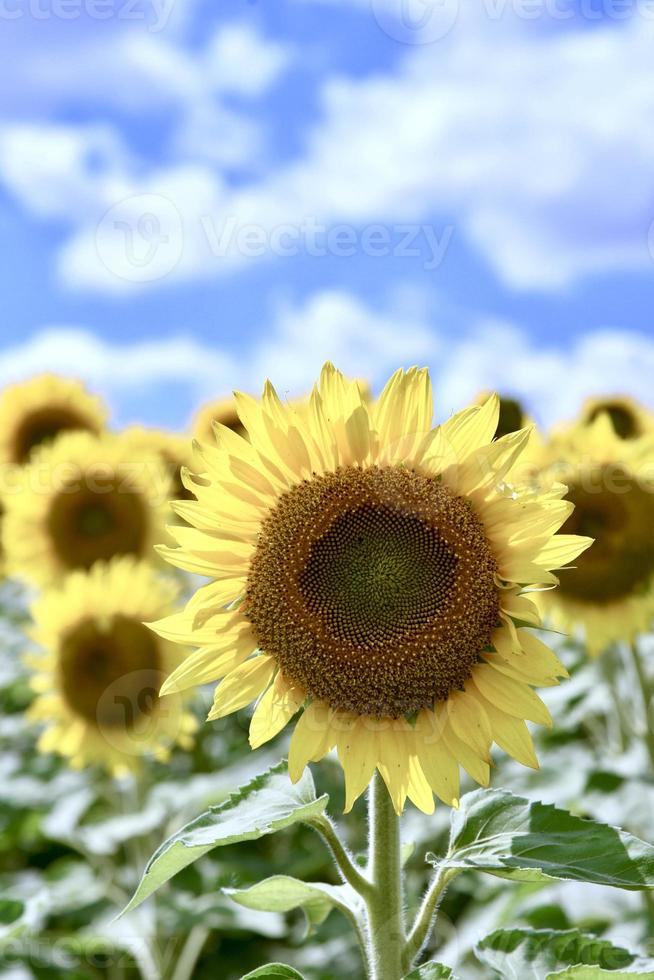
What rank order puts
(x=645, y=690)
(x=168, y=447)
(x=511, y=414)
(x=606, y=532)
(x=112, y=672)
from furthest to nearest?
(x=168, y=447), (x=511, y=414), (x=112, y=672), (x=606, y=532), (x=645, y=690)

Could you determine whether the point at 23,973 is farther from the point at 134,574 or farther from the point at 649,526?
the point at 649,526

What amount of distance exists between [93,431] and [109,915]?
382cm

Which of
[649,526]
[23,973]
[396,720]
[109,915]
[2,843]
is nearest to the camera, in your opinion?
[396,720]

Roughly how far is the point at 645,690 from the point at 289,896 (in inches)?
110

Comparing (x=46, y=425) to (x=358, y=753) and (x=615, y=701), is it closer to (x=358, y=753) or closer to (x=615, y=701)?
(x=615, y=701)

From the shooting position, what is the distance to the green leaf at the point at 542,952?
2125 millimetres

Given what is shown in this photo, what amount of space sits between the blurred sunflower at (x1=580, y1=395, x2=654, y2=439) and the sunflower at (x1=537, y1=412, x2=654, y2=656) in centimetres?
304

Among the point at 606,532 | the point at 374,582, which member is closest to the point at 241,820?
the point at 374,582

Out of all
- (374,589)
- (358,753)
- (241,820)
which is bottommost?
(241,820)

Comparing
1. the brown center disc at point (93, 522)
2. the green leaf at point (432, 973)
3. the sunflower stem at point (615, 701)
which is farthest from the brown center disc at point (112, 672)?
the green leaf at point (432, 973)

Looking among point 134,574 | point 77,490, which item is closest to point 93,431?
point 77,490

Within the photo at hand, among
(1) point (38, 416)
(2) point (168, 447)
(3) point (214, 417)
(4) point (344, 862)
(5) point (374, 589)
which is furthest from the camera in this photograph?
(1) point (38, 416)

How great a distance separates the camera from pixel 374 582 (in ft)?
7.45

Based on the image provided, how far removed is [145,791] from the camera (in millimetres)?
5375
